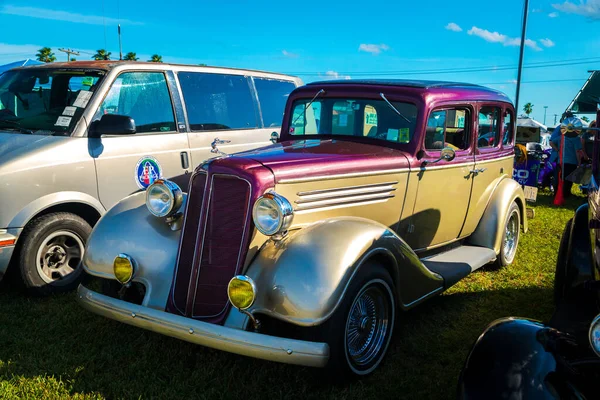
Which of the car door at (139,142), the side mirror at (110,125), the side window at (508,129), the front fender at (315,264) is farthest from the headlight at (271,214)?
the side window at (508,129)

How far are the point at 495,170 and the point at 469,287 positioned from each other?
125cm

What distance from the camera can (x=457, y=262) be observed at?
431 centimetres

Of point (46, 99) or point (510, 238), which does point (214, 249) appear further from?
point (510, 238)

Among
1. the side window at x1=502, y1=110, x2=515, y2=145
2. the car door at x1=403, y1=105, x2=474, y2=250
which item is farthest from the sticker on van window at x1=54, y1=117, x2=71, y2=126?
the side window at x1=502, y1=110, x2=515, y2=145

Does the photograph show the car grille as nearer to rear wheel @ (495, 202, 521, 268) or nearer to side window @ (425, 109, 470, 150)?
side window @ (425, 109, 470, 150)

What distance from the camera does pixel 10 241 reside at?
156 inches

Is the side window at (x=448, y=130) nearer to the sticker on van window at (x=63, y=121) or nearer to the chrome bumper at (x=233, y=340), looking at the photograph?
the chrome bumper at (x=233, y=340)

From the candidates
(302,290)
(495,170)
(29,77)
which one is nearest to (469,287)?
(495,170)

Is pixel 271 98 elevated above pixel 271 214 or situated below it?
above

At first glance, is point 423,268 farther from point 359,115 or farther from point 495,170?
point 495,170

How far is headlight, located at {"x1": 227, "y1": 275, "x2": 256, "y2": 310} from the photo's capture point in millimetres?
2715

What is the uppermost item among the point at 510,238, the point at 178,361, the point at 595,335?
the point at 595,335

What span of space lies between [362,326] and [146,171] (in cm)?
286

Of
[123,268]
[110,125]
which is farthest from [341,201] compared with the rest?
[110,125]
